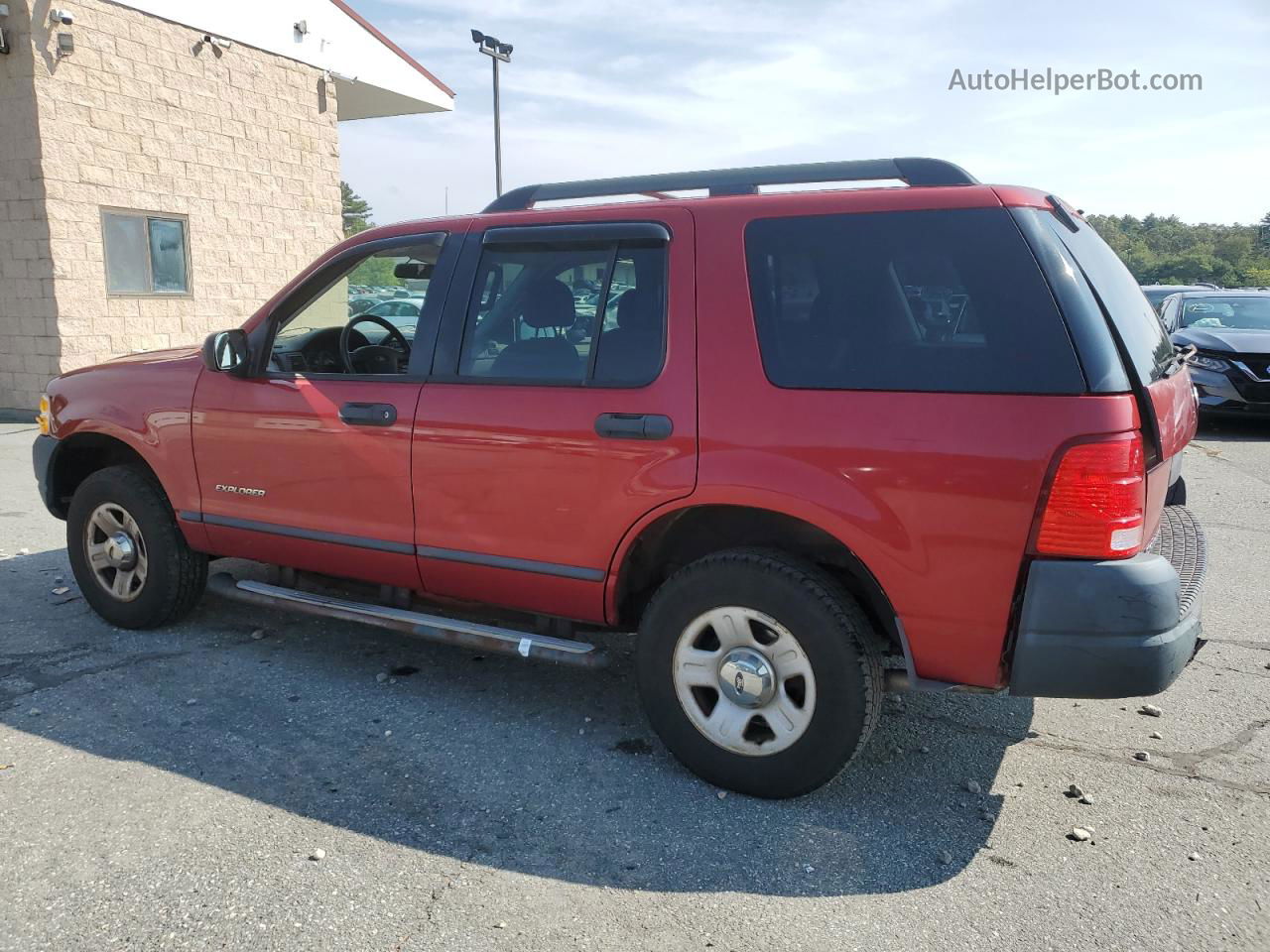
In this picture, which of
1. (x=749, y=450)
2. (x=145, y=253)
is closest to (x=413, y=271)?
(x=749, y=450)

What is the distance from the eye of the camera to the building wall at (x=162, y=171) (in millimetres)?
11680

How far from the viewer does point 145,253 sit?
12.8 metres

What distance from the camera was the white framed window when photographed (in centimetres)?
1241

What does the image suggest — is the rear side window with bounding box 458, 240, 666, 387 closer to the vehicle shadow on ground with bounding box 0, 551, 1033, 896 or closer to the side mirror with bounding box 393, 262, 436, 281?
the side mirror with bounding box 393, 262, 436, 281

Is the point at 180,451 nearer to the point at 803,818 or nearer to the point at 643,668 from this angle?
the point at 643,668

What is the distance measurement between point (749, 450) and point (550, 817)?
52.1 inches

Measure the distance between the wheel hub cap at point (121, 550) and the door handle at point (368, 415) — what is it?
4.98 feet

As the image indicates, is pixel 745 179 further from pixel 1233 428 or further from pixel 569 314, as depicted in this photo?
pixel 1233 428

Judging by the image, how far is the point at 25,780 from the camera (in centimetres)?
336

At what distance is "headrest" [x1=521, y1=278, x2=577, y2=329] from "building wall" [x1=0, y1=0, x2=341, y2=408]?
10.4 metres

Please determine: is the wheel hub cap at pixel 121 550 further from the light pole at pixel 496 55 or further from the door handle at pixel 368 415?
the light pole at pixel 496 55

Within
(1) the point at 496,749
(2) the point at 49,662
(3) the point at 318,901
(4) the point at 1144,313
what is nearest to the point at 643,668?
(1) the point at 496,749

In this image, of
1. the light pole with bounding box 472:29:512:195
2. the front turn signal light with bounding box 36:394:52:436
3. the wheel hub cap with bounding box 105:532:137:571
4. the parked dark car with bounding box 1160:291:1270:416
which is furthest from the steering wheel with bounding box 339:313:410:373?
the light pole with bounding box 472:29:512:195

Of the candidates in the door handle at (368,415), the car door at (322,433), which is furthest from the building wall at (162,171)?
the door handle at (368,415)
